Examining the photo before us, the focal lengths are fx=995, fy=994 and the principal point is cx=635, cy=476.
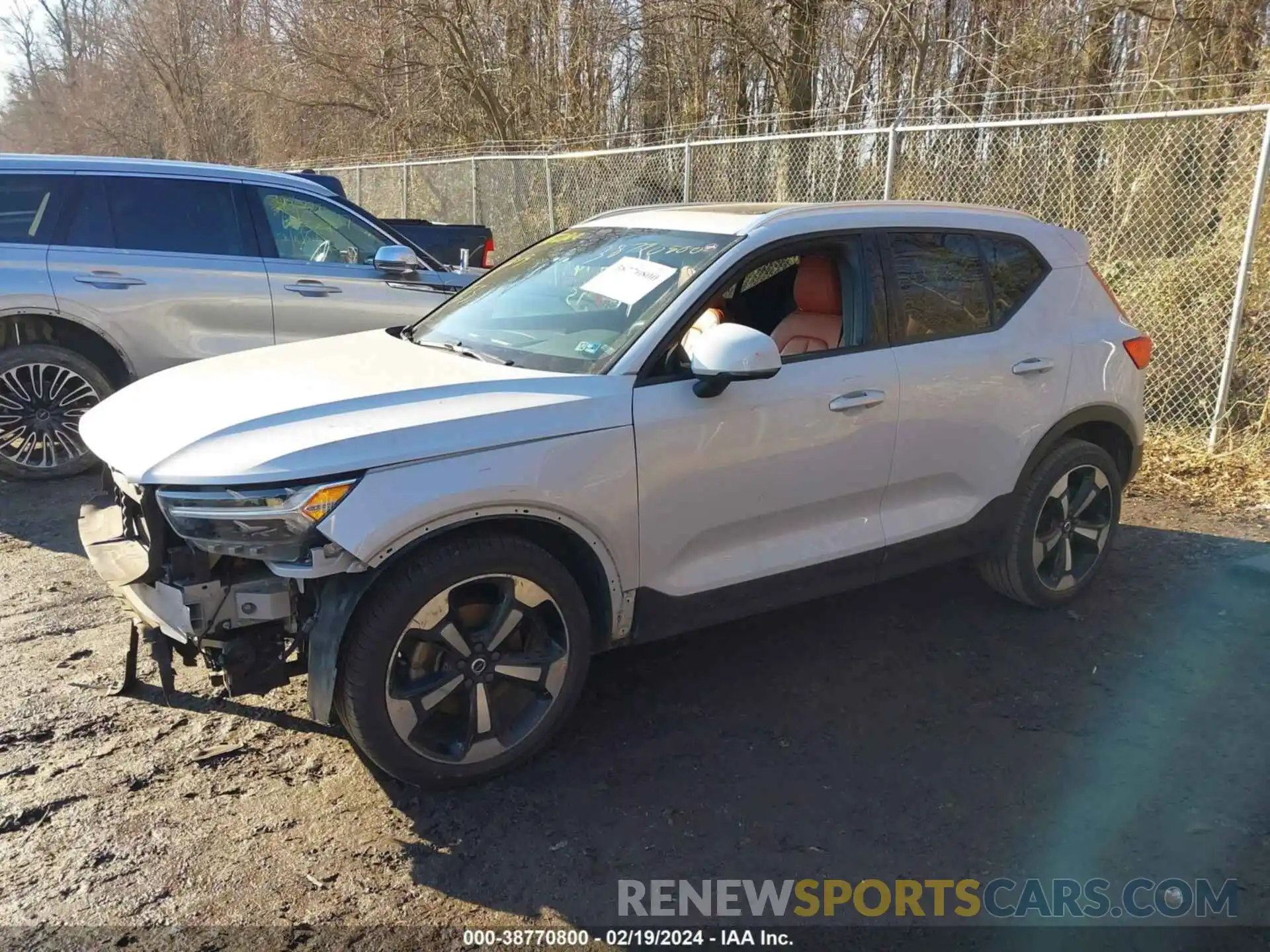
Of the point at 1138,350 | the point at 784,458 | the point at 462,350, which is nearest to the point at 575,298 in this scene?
the point at 462,350

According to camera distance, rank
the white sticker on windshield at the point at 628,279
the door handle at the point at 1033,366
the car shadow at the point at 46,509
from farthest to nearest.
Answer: the car shadow at the point at 46,509
the door handle at the point at 1033,366
the white sticker on windshield at the point at 628,279

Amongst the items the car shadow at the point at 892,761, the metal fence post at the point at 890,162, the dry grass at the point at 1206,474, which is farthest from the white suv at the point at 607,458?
the metal fence post at the point at 890,162

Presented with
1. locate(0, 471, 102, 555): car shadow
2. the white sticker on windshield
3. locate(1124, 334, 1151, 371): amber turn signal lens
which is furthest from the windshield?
locate(0, 471, 102, 555): car shadow

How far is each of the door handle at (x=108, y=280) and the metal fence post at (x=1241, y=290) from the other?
7115 mm

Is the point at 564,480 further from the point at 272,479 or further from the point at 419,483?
the point at 272,479

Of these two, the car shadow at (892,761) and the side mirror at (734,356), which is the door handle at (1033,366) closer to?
the car shadow at (892,761)

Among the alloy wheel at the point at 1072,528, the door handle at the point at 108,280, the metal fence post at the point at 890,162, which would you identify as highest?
the metal fence post at the point at 890,162

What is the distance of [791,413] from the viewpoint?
3.60 m

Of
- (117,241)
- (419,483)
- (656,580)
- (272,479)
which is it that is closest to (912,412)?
(656,580)

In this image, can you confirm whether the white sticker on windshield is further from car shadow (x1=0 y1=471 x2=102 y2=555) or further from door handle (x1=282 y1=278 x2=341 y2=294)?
door handle (x1=282 y1=278 x2=341 y2=294)

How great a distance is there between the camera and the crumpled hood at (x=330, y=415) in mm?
2869

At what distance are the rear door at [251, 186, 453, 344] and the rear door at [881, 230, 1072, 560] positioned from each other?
3873 mm

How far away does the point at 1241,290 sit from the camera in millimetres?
6508

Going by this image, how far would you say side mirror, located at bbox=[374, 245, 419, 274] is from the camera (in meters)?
6.45
